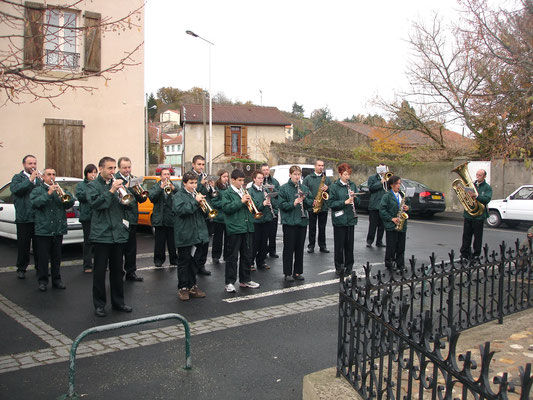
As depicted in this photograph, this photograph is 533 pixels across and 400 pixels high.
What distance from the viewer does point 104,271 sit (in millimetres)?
6559

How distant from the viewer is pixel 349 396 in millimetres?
3721

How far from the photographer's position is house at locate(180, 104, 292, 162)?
44.7m

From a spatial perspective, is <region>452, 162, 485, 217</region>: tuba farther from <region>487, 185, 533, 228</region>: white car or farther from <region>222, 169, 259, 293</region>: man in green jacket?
<region>487, 185, 533, 228</region>: white car

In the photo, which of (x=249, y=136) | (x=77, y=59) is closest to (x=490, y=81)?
(x=77, y=59)

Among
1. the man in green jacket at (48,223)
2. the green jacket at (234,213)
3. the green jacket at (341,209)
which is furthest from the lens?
the green jacket at (341,209)

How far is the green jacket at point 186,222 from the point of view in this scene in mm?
7109

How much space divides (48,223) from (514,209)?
13.9 m

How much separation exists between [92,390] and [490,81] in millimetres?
11495

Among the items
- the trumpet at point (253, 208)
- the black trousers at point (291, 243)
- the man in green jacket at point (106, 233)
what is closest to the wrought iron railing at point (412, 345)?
the black trousers at point (291, 243)

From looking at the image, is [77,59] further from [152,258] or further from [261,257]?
[261,257]

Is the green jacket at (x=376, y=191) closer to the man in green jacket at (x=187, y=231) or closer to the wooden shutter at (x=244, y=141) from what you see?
the man in green jacket at (x=187, y=231)

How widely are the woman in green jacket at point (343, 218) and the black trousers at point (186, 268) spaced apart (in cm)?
268

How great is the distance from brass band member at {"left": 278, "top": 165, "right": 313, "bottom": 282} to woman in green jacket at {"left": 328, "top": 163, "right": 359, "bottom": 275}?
61 centimetres

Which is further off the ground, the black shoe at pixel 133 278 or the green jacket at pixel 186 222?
the green jacket at pixel 186 222
